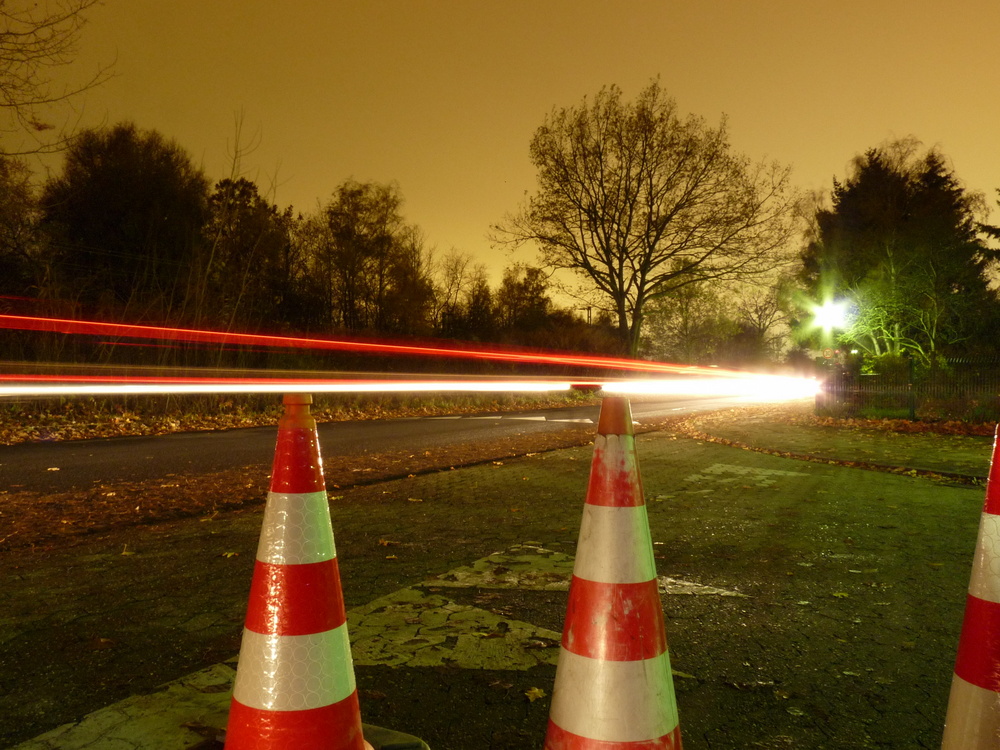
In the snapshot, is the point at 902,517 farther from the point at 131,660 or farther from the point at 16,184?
the point at 16,184

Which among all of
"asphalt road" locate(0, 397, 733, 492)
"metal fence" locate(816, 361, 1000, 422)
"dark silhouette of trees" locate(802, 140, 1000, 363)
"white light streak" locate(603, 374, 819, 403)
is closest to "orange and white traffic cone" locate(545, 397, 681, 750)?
"asphalt road" locate(0, 397, 733, 492)

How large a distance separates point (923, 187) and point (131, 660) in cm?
5250

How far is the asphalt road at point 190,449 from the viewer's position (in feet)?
29.3

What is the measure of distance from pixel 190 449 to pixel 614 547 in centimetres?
1092

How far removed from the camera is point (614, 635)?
2.20m

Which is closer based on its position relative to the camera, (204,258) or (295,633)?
(295,633)

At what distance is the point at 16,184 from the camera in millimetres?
9617

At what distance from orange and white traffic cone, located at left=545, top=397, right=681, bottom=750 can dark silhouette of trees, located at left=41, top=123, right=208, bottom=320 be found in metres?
18.8

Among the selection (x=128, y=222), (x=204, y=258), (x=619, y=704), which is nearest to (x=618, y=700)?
(x=619, y=704)

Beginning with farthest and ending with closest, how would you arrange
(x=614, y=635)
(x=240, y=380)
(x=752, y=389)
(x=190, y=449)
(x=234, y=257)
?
(x=752, y=389) → (x=234, y=257) → (x=240, y=380) → (x=190, y=449) → (x=614, y=635)

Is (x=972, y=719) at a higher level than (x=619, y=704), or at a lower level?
higher

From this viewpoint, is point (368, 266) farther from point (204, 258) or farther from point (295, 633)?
point (295, 633)

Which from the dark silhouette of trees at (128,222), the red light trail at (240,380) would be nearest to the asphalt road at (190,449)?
the red light trail at (240,380)

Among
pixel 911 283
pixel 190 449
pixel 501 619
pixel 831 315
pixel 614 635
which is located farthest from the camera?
pixel 831 315
